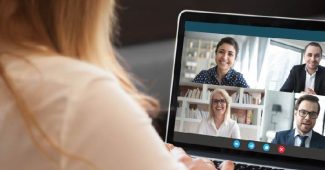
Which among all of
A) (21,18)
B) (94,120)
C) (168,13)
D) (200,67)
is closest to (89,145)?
(94,120)

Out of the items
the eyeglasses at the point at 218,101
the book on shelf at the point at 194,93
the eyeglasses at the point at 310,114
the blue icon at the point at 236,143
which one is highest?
the book on shelf at the point at 194,93

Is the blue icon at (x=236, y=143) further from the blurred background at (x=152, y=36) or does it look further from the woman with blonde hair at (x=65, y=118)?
the woman with blonde hair at (x=65, y=118)

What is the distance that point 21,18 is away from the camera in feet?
1.64

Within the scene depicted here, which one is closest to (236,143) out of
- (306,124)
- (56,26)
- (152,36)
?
(306,124)

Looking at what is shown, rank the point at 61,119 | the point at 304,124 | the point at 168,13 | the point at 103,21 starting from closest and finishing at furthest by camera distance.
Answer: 1. the point at 61,119
2. the point at 103,21
3. the point at 304,124
4. the point at 168,13

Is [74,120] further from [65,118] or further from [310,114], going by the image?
[310,114]

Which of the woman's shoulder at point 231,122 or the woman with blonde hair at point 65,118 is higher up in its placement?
the woman with blonde hair at point 65,118

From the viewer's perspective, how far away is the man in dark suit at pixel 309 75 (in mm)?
1000

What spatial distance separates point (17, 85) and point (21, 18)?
0.31ft

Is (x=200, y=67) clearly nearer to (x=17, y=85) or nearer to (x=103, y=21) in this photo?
(x=103, y=21)

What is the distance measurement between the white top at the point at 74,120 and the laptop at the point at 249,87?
591 millimetres

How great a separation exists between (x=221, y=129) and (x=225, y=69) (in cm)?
11

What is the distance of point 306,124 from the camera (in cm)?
99

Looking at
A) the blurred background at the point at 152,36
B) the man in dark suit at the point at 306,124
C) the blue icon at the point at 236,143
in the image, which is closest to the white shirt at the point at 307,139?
the man in dark suit at the point at 306,124
